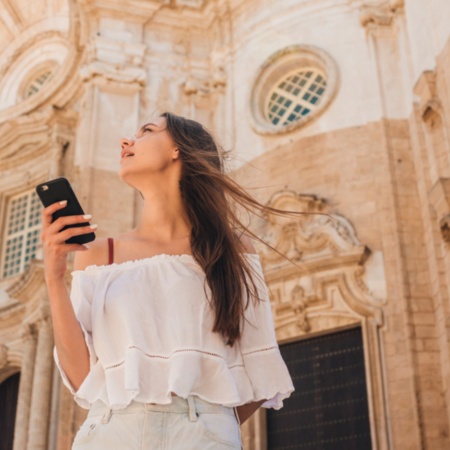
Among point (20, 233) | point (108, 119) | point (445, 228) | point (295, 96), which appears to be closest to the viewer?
point (445, 228)

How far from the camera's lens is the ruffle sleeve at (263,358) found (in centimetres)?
285

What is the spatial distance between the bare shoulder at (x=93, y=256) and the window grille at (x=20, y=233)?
51.6 ft

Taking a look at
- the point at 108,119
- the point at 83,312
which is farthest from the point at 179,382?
the point at 108,119

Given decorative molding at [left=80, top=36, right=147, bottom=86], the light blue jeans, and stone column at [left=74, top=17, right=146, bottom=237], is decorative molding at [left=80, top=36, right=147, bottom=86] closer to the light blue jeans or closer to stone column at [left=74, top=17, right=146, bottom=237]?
stone column at [left=74, top=17, right=146, bottom=237]

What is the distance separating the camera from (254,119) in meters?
15.9

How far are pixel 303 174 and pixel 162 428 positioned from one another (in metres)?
12.2

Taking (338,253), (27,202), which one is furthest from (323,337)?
(27,202)

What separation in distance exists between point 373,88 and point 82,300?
1252 cm

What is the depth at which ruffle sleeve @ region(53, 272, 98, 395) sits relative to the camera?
279 cm

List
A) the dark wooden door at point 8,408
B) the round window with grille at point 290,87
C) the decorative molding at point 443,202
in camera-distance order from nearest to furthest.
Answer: the decorative molding at point 443,202
the round window with grille at point 290,87
the dark wooden door at point 8,408

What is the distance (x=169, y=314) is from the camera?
279 cm

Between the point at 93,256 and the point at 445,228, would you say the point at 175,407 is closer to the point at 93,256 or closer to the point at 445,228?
the point at 93,256

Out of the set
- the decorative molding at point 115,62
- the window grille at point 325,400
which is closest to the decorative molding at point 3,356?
the decorative molding at point 115,62

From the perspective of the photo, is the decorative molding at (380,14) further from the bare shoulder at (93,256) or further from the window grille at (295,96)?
the bare shoulder at (93,256)
